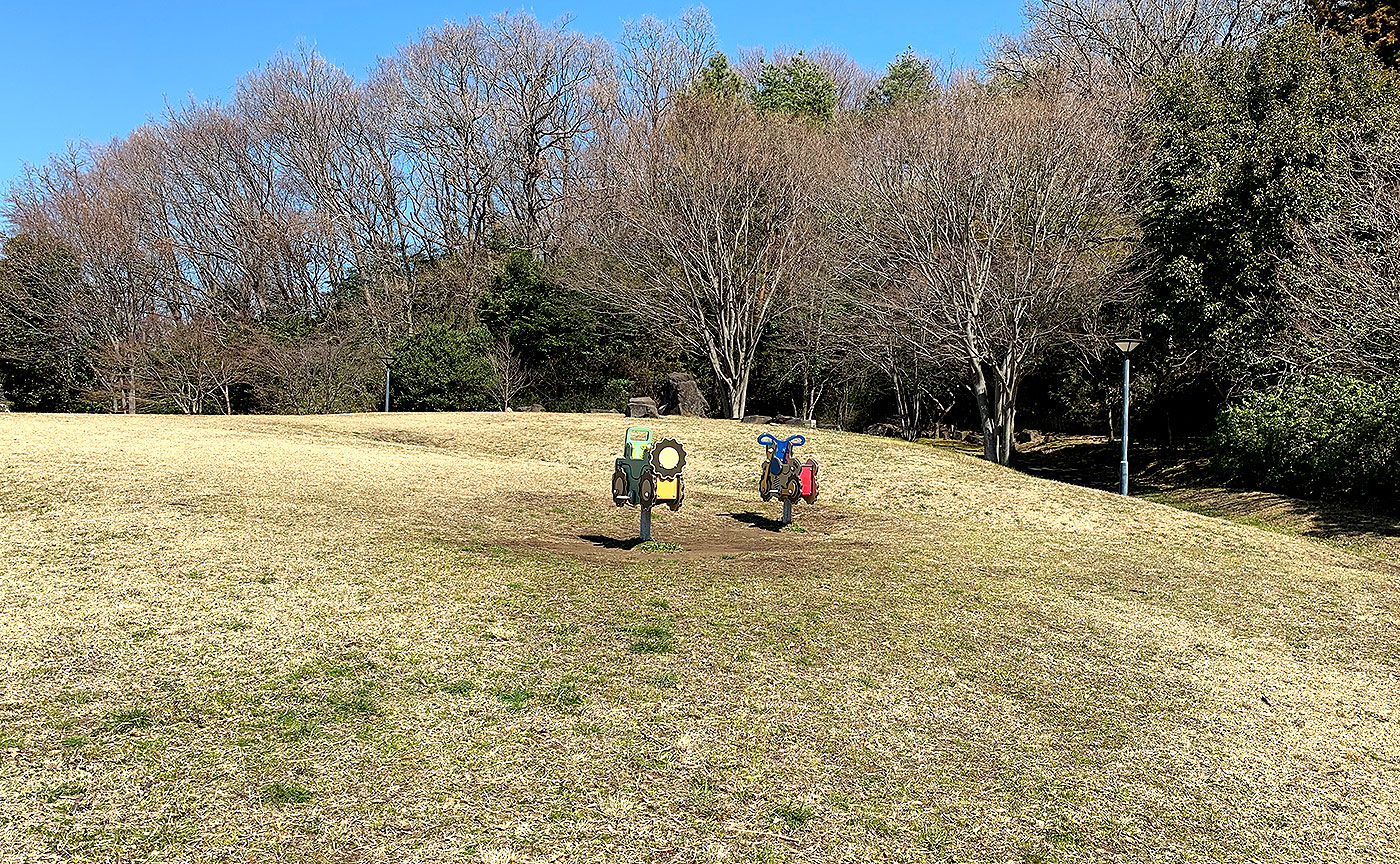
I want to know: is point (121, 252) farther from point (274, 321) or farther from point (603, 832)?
point (603, 832)

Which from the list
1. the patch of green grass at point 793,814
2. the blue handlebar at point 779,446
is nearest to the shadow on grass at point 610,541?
the blue handlebar at point 779,446

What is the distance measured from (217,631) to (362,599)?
1.14 meters

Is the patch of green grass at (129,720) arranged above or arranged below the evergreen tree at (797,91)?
below

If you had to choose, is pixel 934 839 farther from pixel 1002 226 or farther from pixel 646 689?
pixel 1002 226

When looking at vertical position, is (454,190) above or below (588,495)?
above

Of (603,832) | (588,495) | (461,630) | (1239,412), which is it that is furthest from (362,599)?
(1239,412)

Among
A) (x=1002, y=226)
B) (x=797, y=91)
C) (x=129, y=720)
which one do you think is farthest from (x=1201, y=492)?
(x=797, y=91)

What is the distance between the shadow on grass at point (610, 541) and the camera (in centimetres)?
1005

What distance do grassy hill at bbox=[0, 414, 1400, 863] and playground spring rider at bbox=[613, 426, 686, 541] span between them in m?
0.64

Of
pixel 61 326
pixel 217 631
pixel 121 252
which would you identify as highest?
pixel 121 252

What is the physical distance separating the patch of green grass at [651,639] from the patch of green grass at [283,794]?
8.37ft

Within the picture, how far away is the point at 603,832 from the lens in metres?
4.28

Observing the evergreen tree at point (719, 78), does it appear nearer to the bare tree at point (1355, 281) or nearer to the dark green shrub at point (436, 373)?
the dark green shrub at point (436, 373)

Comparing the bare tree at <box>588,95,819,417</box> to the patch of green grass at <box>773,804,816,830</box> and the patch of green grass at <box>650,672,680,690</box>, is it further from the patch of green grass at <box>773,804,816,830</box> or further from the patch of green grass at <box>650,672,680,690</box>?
the patch of green grass at <box>773,804,816,830</box>
